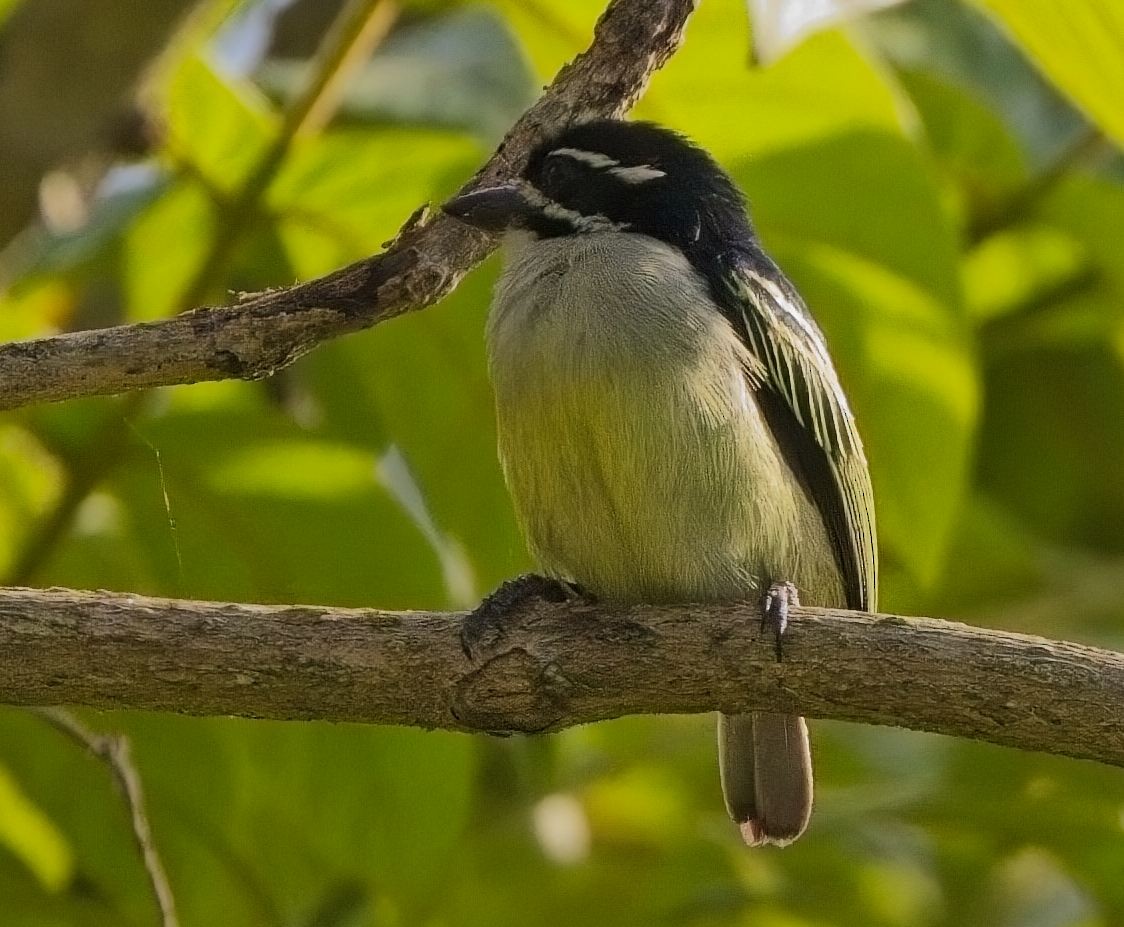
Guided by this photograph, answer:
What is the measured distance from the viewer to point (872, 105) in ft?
9.58

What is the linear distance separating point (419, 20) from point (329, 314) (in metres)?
2.11

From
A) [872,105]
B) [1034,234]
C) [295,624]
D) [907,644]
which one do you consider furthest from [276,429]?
[1034,234]

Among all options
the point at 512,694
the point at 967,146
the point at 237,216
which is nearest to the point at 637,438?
the point at 512,694

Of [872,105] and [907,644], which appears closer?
[907,644]

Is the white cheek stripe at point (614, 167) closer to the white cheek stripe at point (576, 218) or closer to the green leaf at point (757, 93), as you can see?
the white cheek stripe at point (576, 218)

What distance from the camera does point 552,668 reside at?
226 centimetres

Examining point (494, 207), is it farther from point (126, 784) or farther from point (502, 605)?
point (126, 784)

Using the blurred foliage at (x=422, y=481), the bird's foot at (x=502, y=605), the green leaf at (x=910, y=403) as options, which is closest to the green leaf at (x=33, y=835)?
the blurred foliage at (x=422, y=481)

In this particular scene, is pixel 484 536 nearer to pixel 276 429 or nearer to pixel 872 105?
pixel 276 429

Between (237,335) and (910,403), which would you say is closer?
(237,335)

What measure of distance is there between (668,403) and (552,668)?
1.56 feet

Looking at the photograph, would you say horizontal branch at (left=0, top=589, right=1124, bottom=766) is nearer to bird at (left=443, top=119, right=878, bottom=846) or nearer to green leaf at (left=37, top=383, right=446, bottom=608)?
bird at (left=443, top=119, right=878, bottom=846)

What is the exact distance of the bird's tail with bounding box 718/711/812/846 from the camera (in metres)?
2.98

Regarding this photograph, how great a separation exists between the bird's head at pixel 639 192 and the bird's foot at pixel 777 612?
687mm
